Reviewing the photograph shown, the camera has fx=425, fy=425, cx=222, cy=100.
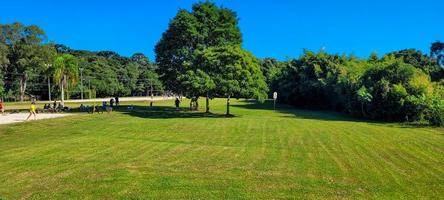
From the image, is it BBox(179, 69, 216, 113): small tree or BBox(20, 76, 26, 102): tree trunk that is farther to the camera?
BBox(20, 76, 26, 102): tree trunk

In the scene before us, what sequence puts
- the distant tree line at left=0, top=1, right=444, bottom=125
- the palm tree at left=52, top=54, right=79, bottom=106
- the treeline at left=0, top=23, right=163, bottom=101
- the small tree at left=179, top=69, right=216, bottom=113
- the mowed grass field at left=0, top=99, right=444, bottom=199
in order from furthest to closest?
the treeline at left=0, top=23, right=163, bottom=101 < the palm tree at left=52, top=54, right=79, bottom=106 < the small tree at left=179, top=69, right=216, bottom=113 < the distant tree line at left=0, top=1, right=444, bottom=125 < the mowed grass field at left=0, top=99, right=444, bottom=199

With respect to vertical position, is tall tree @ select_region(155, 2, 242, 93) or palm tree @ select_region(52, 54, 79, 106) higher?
tall tree @ select_region(155, 2, 242, 93)

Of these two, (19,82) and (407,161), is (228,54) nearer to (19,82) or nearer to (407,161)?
(407,161)

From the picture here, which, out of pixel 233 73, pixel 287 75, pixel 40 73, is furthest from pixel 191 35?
pixel 40 73

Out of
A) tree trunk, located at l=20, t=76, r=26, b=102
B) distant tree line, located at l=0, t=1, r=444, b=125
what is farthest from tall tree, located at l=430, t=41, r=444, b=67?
tree trunk, located at l=20, t=76, r=26, b=102

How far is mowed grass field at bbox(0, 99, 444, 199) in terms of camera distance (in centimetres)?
925

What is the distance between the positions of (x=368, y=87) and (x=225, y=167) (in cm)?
2733

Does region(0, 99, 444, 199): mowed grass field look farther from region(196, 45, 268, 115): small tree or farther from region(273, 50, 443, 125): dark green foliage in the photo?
region(196, 45, 268, 115): small tree

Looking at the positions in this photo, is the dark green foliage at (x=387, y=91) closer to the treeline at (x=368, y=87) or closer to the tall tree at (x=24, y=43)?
the treeline at (x=368, y=87)

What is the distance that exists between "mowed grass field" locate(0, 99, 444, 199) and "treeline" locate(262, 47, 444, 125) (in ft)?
37.2

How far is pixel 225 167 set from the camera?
1196 centimetres

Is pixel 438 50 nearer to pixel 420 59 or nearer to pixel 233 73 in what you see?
pixel 420 59

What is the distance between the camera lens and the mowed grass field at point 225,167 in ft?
30.3

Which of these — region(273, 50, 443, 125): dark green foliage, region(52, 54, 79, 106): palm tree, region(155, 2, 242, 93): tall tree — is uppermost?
region(155, 2, 242, 93): tall tree
